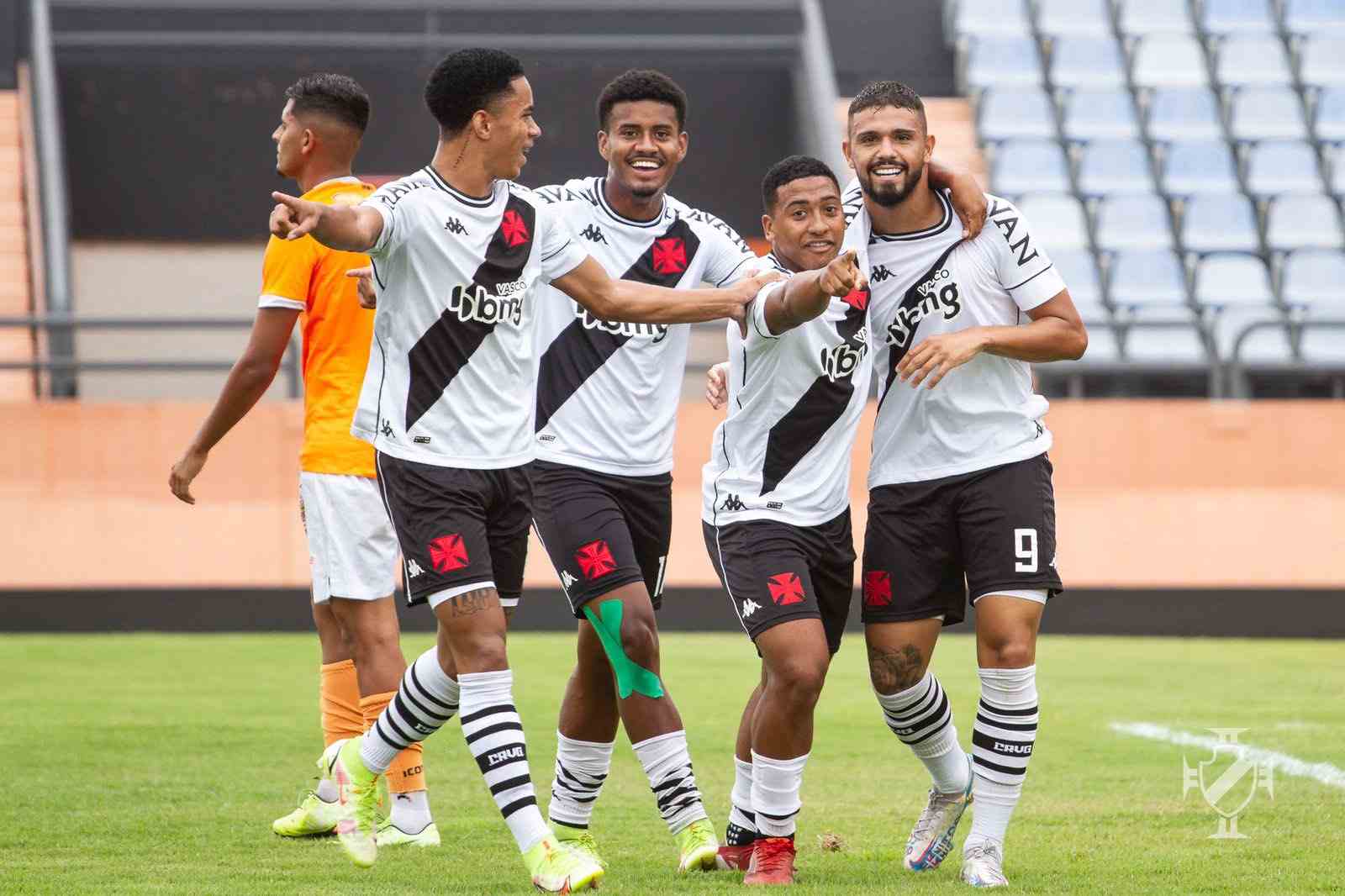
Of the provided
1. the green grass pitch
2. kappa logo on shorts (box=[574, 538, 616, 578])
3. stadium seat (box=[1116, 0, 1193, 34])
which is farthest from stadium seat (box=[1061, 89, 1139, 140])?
kappa logo on shorts (box=[574, 538, 616, 578])

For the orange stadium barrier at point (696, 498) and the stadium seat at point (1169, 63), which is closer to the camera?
the orange stadium barrier at point (696, 498)

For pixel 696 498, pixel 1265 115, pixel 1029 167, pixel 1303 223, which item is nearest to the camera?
pixel 696 498

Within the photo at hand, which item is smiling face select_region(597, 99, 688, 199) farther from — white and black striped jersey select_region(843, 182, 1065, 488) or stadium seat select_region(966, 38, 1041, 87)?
stadium seat select_region(966, 38, 1041, 87)

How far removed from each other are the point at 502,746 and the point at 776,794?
825 millimetres

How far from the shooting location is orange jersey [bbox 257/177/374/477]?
6066 mm

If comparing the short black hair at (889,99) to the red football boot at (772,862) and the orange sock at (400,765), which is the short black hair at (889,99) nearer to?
the red football boot at (772,862)

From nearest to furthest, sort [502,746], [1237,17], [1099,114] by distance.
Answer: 1. [502,746]
2. [1099,114]
3. [1237,17]

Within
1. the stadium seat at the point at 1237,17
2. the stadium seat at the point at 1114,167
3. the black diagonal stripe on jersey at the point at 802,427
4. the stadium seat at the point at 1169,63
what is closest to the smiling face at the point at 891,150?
the black diagonal stripe on jersey at the point at 802,427

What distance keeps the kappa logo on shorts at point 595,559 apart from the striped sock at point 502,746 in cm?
63

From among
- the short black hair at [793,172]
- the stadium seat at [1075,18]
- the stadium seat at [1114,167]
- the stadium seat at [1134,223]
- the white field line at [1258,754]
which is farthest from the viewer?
the stadium seat at [1075,18]

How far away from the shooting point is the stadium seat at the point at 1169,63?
21734 mm

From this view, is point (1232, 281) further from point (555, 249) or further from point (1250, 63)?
point (555, 249)

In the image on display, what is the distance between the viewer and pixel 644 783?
734 cm

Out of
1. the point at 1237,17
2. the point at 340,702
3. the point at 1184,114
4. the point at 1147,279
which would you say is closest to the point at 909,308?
the point at 340,702
